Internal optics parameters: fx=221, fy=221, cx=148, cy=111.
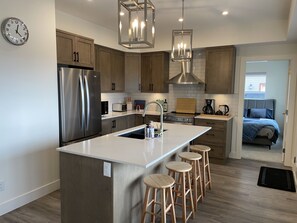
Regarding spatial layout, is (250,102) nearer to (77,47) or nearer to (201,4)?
(201,4)

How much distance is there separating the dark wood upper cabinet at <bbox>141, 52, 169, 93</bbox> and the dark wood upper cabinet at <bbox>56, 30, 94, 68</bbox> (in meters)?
1.75

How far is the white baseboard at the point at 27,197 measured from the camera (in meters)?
2.70

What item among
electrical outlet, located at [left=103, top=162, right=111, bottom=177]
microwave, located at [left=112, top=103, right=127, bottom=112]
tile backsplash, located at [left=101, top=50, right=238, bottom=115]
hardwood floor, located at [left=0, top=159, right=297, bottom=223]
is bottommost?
hardwood floor, located at [left=0, top=159, right=297, bottom=223]

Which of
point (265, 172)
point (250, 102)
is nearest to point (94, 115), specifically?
point (265, 172)

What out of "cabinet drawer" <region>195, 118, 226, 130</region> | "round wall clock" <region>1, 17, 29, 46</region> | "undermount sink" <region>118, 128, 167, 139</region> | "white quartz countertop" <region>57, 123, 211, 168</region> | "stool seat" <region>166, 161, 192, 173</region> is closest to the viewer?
"white quartz countertop" <region>57, 123, 211, 168</region>

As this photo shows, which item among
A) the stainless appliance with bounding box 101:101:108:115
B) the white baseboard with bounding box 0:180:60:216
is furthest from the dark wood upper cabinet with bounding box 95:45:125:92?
the white baseboard with bounding box 0:180:60:216

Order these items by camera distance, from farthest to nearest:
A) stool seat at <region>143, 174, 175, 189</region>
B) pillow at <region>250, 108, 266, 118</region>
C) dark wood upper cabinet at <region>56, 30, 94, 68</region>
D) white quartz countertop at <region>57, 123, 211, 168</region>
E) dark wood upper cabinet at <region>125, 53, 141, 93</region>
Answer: pillow at <region>250, 108, 266, 118</region>, dark wood upper cabinet at <region>125, 53, 141, 93</region>, dark wood upper cabinet at <region>56, 30, 94, 68</region>, stool seat at <region>143, 174, 175, 189</region>, white quartz countertop at <region>57, 123, 211, 168</region>

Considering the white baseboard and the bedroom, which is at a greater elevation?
the bedroom

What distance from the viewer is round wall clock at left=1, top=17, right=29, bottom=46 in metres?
2.55

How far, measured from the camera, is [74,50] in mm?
3631

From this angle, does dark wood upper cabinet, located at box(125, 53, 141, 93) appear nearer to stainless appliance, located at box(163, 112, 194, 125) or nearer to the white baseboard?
stainless appliance, located at box(163, 112, 194, 125)

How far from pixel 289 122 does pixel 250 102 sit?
142 inches

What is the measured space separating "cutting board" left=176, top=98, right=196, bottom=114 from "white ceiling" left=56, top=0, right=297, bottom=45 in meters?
1.39

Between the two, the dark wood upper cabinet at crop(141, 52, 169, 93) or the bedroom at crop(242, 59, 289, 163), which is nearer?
the dark wood upper cabinet at crop(141, 52, 169, 93)
